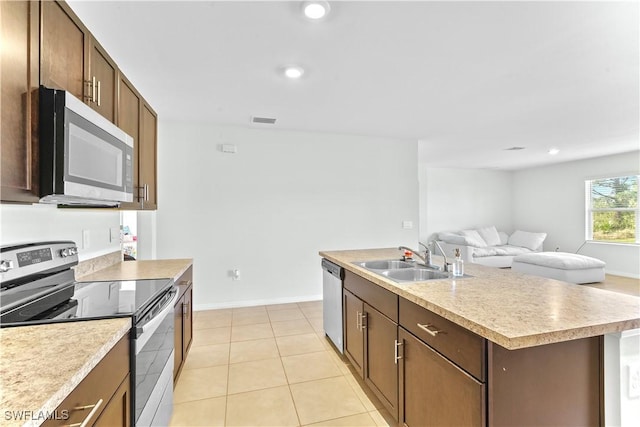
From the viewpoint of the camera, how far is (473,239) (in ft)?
22.9

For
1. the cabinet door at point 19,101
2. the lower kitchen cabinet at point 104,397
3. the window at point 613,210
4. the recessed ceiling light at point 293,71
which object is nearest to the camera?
the lower kitchen cabinet at point 104,397

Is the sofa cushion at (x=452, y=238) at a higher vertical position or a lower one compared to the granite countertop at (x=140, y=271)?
lower

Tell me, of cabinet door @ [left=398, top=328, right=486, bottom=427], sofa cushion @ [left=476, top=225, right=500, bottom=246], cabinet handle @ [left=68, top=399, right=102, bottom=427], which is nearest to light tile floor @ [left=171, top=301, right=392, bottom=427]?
cabinet door @ [left=398, top=328, right=486, bottom=427]

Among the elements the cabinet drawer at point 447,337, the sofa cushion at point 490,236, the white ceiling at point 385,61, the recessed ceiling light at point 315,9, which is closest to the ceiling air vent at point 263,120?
the white ceiling at point 385,61

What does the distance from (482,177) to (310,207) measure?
5.94m

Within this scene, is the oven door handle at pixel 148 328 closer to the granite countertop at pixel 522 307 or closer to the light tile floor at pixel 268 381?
the light tile floor at pixel 268 381

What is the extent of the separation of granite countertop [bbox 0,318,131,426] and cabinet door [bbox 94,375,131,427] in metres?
0.20

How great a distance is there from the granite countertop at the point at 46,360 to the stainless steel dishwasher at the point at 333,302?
5.61 feet

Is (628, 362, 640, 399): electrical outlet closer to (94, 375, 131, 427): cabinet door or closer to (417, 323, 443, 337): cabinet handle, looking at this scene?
(417, 323, 443, 337): cabinet handle

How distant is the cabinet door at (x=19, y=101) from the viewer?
99 centimetres

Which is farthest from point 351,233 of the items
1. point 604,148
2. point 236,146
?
point 604,148

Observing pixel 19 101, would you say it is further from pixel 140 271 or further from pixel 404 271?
pixel 404 271

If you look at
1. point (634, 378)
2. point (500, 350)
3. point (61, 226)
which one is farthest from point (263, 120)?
point (634, 378)

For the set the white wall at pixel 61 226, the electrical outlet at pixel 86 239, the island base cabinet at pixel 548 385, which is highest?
the white wall at pixel 61 226
